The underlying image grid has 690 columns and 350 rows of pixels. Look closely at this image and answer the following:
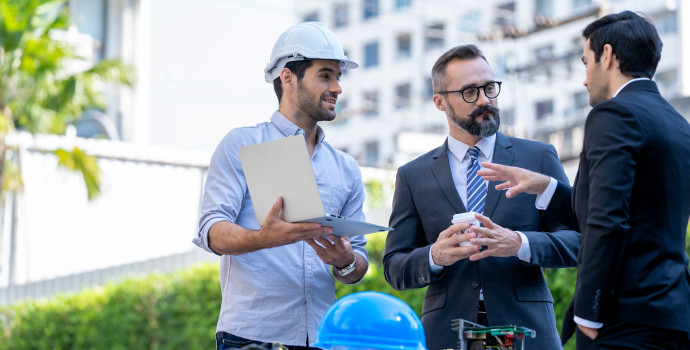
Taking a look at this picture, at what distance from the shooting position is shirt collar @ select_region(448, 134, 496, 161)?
411cm

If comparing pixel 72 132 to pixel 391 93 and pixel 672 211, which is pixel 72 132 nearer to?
pixel 672 211

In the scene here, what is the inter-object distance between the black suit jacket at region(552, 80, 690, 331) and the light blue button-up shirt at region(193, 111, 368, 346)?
46.5 inches

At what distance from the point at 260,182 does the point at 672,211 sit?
4.66ft

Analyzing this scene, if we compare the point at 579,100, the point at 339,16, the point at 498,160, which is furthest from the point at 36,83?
the point at 339,16

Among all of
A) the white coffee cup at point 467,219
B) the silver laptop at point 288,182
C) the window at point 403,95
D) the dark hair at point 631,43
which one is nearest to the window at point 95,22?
the silver laptop at point 288,182

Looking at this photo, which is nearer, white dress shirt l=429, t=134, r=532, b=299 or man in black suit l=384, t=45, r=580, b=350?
man in black suit l=384, t=45, r=580, b=350

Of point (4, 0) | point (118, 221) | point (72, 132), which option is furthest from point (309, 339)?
point (72, 132)

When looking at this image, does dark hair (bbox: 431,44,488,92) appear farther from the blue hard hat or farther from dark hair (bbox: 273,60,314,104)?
the blue hard hat

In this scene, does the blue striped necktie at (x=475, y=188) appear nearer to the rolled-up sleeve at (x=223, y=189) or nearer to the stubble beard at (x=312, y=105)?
the stubble beard at (x=312, y=105)

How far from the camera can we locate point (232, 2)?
34.8m

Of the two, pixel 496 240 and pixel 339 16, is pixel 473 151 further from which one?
pixel 339 16

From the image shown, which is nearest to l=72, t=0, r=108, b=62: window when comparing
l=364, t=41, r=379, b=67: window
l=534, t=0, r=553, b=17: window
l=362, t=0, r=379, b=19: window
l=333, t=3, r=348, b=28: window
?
l=534, t=0, r=553, b=17: window

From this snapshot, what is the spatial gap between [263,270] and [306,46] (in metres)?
0.97

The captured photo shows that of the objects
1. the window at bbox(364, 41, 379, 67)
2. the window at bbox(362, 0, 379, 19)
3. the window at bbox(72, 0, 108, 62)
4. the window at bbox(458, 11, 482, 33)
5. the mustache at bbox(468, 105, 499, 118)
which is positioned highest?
the window at bbox(362, 0, 379, 19)
